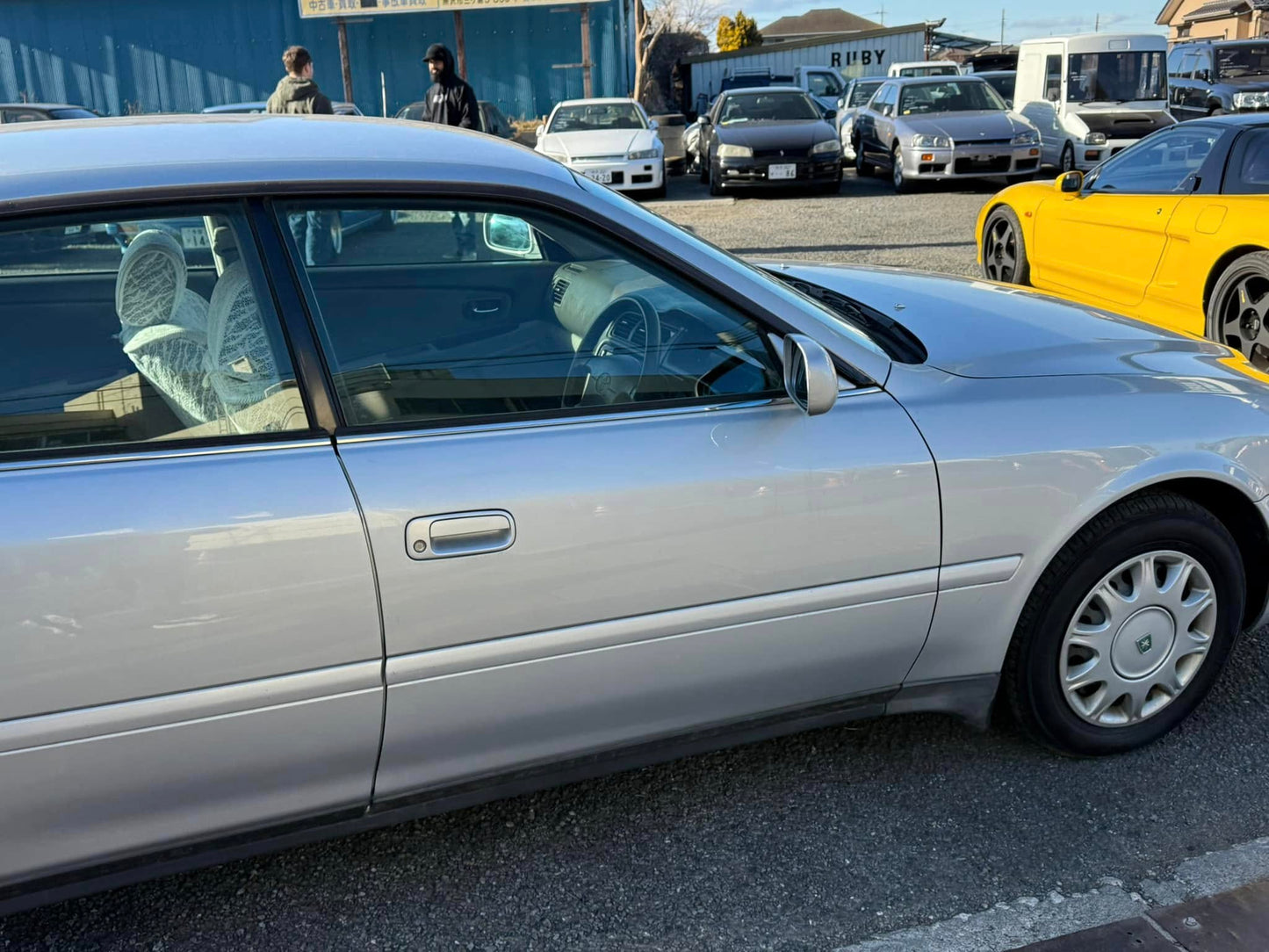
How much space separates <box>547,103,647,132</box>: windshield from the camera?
1459 cm

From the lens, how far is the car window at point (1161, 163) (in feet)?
19.9

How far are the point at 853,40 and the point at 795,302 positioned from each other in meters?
37.5

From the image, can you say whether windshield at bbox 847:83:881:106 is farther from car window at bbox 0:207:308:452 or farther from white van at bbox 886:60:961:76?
car window at bbox 0:207:308:452

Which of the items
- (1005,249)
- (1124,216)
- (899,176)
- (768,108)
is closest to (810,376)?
(1124,216)

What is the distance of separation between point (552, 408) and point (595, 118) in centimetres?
1329

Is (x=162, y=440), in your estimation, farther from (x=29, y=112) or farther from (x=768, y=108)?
(x=768, y=108)

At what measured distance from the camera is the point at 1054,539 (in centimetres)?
254

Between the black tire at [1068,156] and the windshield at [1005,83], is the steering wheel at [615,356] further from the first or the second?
the windshield at [1005,83]

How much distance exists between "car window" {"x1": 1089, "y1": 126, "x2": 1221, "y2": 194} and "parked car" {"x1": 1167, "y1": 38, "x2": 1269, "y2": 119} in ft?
41.9

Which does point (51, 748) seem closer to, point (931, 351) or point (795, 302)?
point (795, 302)

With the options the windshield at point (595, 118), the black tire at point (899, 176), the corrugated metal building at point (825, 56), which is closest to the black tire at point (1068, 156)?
the black tire at point (899, 176)

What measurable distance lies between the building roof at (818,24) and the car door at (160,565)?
71.5 m

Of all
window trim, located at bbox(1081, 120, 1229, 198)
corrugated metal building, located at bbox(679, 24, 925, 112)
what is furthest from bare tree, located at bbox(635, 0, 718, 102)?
window trim, located at bbox(1081, 120, 1229, 198)

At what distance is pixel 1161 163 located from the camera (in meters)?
6.35
